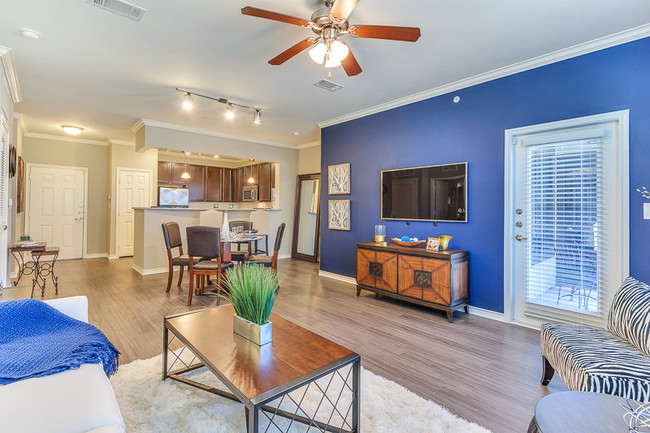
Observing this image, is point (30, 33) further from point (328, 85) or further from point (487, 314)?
point (487, 314)

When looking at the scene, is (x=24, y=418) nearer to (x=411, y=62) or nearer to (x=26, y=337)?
(x=26, y=337)

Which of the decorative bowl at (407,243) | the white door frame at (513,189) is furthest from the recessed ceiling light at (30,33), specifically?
the white door frame at (513,189)

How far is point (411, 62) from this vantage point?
3264 millimetres

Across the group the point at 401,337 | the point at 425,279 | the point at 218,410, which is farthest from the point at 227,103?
the point at 218,410

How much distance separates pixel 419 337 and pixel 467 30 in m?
2.71

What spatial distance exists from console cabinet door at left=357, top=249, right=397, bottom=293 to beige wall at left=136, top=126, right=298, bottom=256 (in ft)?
11.0

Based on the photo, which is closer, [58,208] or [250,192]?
[58,208]

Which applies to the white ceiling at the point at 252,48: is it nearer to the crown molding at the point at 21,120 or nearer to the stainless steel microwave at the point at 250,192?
the crown molding at the point at 21,120

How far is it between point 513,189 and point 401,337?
194cm

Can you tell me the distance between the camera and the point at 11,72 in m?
3.47

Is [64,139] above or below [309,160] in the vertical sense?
above

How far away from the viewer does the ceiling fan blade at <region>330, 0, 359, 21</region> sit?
196cm

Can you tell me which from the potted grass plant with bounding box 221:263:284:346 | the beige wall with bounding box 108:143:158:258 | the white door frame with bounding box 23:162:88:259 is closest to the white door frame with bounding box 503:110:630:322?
the potted grass plant with bounding box 221:263:284:346

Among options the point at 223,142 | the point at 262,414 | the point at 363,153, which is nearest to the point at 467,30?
the point at 363,153
